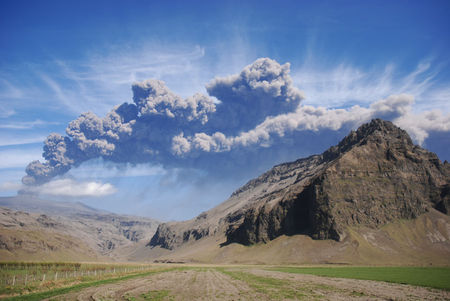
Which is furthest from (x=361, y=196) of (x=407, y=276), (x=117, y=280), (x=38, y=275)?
(x=38, y=275)

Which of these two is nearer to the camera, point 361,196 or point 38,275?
point 38,275

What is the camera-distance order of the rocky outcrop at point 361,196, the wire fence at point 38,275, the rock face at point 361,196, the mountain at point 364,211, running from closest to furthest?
1. the wire fence at point 38,275
2. the mountain at point 364,211
3. the rock face at point 361,196
4. the rocky outcrop at point 361,196

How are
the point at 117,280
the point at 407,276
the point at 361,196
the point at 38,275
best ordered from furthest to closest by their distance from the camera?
the point at 361,196
the point at 38,275
the point at 407,276
the point at 117,280

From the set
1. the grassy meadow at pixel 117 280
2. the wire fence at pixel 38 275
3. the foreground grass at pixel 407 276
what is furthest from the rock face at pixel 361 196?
the wire fence at pixel 38 275

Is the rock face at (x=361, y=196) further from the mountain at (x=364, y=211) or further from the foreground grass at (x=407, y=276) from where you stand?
the foreground grass at (x=407, y=276)

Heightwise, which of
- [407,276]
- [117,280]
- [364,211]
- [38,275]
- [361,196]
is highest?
[361,196]

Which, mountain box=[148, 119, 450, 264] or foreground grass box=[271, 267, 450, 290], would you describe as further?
mountain box=[148, 119, 450, 264]

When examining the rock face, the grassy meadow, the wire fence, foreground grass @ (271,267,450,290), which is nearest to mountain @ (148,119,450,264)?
the rock face

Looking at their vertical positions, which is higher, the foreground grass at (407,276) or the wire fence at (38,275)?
the foreground grass at (407,276)

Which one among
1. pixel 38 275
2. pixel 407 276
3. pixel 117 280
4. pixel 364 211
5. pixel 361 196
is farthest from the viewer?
pixel 361 196

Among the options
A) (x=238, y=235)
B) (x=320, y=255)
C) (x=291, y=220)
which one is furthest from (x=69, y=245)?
(x=320, y=255)

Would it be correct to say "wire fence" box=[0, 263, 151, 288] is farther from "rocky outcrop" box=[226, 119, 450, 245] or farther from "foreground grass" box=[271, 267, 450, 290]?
"rocky outcrop" box=[226, 119, 450, 245]

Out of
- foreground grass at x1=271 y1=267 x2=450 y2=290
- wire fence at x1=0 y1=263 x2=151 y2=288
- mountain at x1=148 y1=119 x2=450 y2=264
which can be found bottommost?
wire fence at x1=0 y1=263 x2=151 y2=288

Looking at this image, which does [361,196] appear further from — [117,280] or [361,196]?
[117,280]
